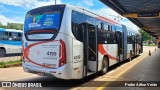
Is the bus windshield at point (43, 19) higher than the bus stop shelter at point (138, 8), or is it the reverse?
the bus stop shelter at point (138, 8)

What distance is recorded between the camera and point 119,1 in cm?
2778

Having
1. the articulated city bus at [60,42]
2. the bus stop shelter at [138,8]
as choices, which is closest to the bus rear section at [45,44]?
the articulated city bus at [60,42]

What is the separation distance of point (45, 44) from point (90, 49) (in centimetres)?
249

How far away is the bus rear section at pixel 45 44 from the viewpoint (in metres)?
9.27

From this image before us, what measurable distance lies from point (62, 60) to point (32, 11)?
2.76 meters

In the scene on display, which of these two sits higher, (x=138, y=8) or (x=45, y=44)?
(x=138, y=8)

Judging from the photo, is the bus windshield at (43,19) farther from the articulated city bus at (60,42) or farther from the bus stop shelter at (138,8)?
the bus stop shelter at (138,8)

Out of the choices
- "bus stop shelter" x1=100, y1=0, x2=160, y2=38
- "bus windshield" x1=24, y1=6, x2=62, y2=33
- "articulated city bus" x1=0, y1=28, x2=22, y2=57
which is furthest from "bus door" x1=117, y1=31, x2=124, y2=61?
"articulated city bus" x1=0, y1=28, x2=22, y2=57

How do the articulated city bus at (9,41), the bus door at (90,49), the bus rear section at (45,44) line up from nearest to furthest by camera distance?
the bus rear section at (45,44) → the bus door at (90,49) → the articulated city bus at (9,41)

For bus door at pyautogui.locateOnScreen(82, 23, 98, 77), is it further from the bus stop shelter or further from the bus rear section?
the bus stop shelter

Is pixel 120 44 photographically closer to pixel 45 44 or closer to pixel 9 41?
pixel 45 44

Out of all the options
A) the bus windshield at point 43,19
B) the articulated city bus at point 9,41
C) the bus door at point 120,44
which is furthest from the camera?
the articulated city bus at point 9,41

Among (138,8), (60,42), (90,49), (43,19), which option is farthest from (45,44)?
(138,8)

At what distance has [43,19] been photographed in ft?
32.7
